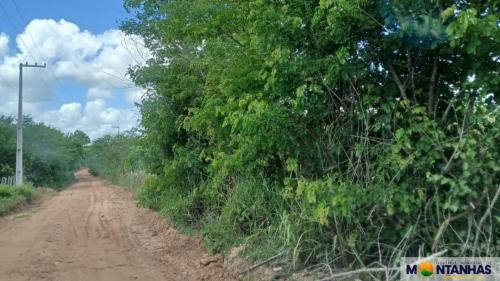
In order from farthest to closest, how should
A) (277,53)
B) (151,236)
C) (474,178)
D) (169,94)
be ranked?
(169,94)
(151,236)
(277,53)
(474,178)

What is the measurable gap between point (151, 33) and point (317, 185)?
27.2 ft

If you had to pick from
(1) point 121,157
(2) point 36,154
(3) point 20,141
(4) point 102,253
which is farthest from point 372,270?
(2) point 36,154

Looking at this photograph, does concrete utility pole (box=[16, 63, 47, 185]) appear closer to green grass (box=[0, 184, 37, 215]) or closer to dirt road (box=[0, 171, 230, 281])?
green grass (box=[0, 184, 37, 215])

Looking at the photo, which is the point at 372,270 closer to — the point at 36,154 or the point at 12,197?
the point at 12,197

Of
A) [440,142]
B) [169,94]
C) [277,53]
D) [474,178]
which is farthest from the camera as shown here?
[169,94]

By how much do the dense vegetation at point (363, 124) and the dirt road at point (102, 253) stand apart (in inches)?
37.9

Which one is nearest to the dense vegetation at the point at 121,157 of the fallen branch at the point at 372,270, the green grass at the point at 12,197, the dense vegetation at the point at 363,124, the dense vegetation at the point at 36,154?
the green grass at the point at 12,197

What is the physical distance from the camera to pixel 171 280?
6.63 metres

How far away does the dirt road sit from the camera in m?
6.85

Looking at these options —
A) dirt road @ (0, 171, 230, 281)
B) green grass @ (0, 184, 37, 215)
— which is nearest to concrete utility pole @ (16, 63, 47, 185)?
green grass @ (0, 184, 37, 215)

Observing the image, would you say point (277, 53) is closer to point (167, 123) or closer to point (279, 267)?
point (279, 267)

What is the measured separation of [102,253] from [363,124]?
18.2 feet

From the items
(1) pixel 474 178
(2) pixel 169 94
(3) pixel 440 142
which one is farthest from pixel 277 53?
(2) pixel 169 94

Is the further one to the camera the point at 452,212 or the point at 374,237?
the point at 374,237
